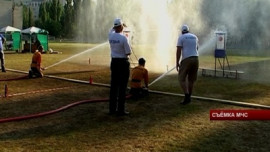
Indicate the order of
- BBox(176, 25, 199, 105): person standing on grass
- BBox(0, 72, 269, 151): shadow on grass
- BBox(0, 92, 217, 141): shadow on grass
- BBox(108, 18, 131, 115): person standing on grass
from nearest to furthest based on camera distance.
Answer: BBox(0, 72, 269, 151): shadow on grass
BBox(0, 92, 217, 141): shadow on grass
BBox(108, 18, 131, 115): person standing on grass
BBox(176, 25, 199, 105): person standing on grass

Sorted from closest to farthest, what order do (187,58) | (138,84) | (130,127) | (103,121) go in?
(130,127) → (103,121) → (187,58) → (138,84)

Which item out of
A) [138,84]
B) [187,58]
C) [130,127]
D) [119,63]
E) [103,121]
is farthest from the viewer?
[138,84]

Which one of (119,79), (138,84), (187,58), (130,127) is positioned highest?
(187,58)

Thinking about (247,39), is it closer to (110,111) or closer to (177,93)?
(177,93)

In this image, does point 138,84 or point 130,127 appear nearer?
point 130,127

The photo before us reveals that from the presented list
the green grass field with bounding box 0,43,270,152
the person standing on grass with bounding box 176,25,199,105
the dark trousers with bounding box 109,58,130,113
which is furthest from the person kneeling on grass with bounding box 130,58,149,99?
the dark trousers with bounding box 109,58,130,113

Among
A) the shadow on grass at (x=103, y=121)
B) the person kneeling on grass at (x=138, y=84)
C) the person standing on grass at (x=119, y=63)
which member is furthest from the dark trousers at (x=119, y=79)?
the person kneeling on grass at (x=138, y=84)

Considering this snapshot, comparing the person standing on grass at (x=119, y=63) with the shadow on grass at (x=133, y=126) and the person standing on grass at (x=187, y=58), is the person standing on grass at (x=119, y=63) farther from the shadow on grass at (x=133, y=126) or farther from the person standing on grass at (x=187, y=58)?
the person standing on grass at (x=187, y=58)

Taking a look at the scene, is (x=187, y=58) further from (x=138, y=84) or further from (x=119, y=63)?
(x=119, y=63)

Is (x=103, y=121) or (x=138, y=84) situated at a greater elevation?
(x=138, y=84)

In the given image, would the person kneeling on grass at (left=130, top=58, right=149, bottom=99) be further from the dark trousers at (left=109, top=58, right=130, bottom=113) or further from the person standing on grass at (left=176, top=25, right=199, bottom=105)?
the dark trousers at (left=109, top=58, right=130, bottom=113)

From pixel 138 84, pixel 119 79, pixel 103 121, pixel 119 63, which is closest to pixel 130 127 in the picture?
pixel 103 121

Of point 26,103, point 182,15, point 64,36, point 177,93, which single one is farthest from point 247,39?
point 64,36

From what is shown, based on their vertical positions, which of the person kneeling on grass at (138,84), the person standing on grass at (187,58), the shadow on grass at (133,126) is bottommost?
the shadow on grass at (133,126)
